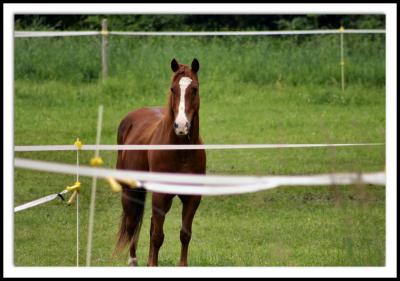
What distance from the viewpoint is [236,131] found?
1377 cm

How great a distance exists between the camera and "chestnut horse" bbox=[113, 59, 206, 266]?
796 centimetres

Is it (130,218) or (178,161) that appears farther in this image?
(130,218)

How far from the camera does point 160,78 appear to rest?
15438mm

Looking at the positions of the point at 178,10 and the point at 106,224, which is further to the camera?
the point at 106,224

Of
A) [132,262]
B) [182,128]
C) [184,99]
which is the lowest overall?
[132,262]

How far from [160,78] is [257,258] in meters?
6.95

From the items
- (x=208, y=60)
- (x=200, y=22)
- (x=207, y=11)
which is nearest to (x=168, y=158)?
(x=207, y=11)

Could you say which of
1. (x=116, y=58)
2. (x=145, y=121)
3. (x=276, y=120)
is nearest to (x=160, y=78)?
(x=116, y=58)

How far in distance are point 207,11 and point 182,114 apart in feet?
5.61

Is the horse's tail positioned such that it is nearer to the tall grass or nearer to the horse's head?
the horse's head

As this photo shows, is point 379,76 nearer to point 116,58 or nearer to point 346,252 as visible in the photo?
point 116,58

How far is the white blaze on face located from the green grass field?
1376 millimetres

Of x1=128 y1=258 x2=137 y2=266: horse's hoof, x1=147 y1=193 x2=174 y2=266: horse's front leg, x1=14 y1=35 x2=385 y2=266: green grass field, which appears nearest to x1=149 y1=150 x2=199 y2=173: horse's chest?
x1=147 y1=193 x2=174 y2=266: horse's front leg

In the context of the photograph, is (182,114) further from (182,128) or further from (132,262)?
(132,262)
